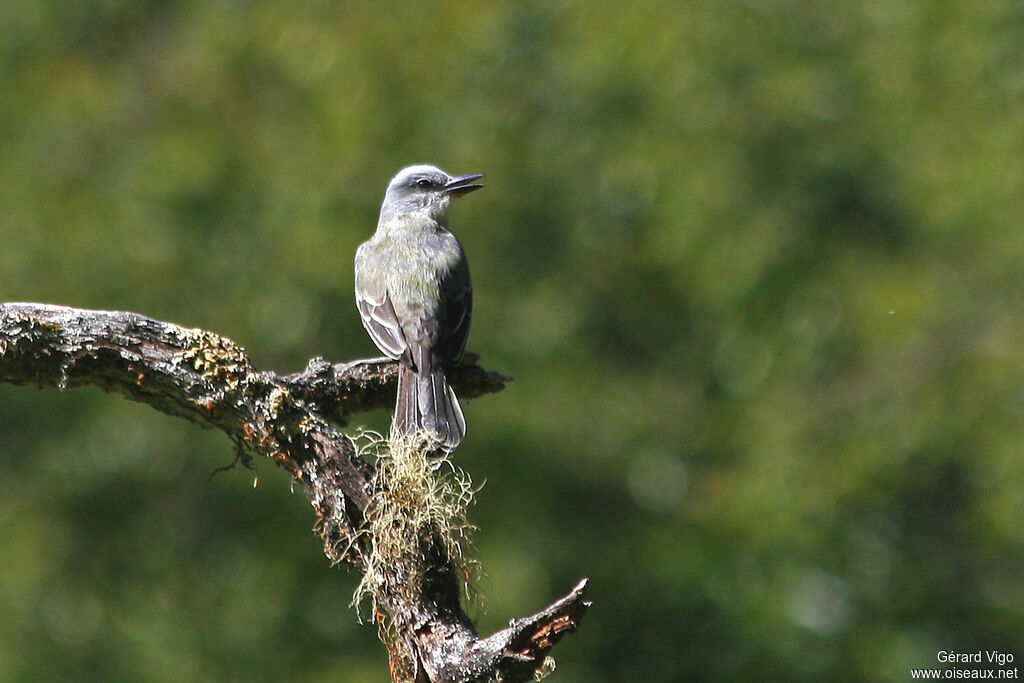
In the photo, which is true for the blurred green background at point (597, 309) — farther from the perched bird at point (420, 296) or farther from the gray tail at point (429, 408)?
the gray tail at point (429, 408)

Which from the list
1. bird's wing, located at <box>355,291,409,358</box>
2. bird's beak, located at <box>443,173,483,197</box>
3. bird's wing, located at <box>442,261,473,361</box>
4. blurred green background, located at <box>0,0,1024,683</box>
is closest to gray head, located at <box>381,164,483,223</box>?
bird's beak, located at <box>443,173,483,197</box>

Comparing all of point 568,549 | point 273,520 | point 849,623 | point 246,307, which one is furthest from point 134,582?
point 849,623

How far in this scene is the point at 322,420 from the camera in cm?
343

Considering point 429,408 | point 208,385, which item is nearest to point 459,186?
point 429,408

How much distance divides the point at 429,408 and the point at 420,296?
1.06 m

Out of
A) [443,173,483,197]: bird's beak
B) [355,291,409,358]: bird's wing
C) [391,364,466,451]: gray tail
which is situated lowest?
[391,364,466,451]: gray tail

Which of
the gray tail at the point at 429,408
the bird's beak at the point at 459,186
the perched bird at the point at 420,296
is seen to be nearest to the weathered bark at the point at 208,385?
the perched bird at the point at 420,296

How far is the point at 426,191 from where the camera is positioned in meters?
6.40

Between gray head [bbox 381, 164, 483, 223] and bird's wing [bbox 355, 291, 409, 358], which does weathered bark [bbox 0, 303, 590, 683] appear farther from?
gray head [bbox 381, 164, 483, 223]

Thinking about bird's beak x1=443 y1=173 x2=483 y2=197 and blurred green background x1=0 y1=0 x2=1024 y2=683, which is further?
blurred green background x1=0 y1=0 x2=1024 y2=683

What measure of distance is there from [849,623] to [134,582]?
4.82 meters

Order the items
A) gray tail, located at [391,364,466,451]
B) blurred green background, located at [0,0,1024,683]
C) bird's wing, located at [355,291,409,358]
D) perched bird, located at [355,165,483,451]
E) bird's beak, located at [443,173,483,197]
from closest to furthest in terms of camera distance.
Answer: gray tail, located at [391,364,466,451], perched bird, located at [355,165,483,451], bird's wing, located at [355,291,409,358], bird's beak, located at [443,173,483,197], blurred green background, located at [0,0,1024,683]

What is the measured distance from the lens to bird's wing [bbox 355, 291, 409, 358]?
4.80 m

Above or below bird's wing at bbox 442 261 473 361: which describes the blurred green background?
above
